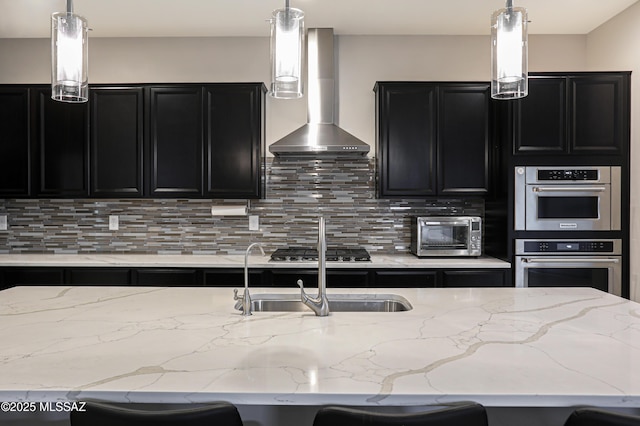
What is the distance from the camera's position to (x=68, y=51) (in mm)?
1550

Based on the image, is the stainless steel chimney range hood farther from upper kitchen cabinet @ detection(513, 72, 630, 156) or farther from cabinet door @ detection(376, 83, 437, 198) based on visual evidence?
upper kitchen cabinet @ detection(513, 72, 630, 156)

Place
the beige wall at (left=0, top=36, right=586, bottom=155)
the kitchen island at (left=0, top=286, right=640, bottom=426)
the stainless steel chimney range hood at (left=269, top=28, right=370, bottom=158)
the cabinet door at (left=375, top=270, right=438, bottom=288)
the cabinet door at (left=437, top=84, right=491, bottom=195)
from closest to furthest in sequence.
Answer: the kitchen island at (left=0, top=286, right=640, bottom=426), the cabinet door at (left=375, top=270, right=438, bottom=288), the cabinet door at (left=437, top=84, right=491, bottom=195), the stainless steel chimney range hood at (left=269, top=28, right=370, bottom=158), the beige wall at (left=0, top=36, right=586, bottom=155)

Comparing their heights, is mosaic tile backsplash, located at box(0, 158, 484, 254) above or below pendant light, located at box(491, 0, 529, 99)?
below

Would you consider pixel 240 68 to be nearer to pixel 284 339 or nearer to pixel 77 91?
pixel 77 91

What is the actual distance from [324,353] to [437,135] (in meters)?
2.74

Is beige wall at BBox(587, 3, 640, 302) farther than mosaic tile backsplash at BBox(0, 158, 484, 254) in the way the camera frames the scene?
No

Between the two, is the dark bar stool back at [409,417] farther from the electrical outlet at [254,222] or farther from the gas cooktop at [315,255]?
the electrical outlet at [254,222]

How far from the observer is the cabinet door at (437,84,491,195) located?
3713 millimetres

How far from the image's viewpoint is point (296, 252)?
3730 mm

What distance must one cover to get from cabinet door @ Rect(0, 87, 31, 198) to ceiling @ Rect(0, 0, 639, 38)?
2.01 feet

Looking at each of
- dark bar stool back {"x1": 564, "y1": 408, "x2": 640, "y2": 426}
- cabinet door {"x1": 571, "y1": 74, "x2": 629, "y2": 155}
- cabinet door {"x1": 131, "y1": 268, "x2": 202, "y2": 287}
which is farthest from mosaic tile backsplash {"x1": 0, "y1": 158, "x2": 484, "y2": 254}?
dark bar stool back {"x1": 564, "y1": 408, "x2": 640, "y2": 426}

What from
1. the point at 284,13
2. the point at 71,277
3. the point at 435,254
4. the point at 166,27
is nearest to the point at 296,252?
the point at 435,254

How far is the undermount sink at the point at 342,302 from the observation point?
215 centimetres

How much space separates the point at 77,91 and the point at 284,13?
29.7 inches
